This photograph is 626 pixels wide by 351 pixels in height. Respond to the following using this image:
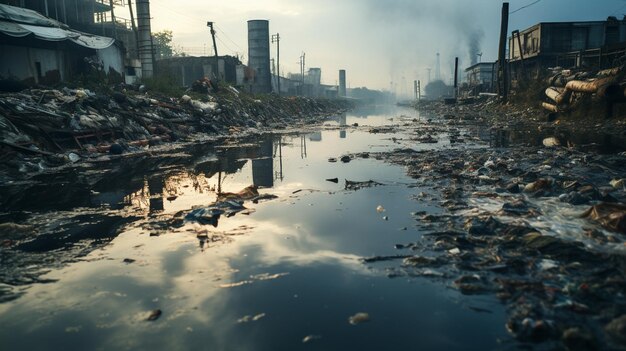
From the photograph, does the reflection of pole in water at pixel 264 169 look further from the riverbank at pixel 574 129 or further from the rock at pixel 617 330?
the riverbank at pixel 574 129

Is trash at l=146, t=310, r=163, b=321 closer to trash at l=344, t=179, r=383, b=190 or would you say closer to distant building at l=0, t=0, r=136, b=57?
trash at l=344, t=179, r=383, b=190

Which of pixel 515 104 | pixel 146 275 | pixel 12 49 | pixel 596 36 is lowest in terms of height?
pixel 146 275

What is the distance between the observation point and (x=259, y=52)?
3641 centimetres

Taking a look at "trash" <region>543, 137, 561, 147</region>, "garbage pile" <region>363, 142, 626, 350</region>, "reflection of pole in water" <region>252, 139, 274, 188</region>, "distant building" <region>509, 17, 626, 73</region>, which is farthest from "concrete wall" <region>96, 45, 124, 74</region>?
"distant building" <region>509, 17, 626, 73</region>

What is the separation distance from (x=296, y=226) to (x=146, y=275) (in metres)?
1.52

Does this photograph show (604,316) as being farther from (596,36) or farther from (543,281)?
(596,36)

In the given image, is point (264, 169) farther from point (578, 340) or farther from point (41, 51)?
point (41, 51)

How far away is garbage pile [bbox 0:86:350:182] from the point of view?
→ 7539 millimetres

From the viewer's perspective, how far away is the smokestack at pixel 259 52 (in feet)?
119

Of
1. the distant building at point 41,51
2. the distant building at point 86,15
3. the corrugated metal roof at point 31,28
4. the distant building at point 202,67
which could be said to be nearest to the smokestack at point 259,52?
the distant building at point 202,67

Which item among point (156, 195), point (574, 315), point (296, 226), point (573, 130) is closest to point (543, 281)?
point (574, 315)

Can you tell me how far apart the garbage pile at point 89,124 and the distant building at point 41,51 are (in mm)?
3592

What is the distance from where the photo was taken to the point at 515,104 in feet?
64.0

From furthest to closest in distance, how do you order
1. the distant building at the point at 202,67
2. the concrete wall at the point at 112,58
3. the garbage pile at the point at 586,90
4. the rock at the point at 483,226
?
the distant building at the point at 202,67
the concrete wall at the point at 112,58
the garbage pile at the point at 586,90
the rock at the point at 483,226
